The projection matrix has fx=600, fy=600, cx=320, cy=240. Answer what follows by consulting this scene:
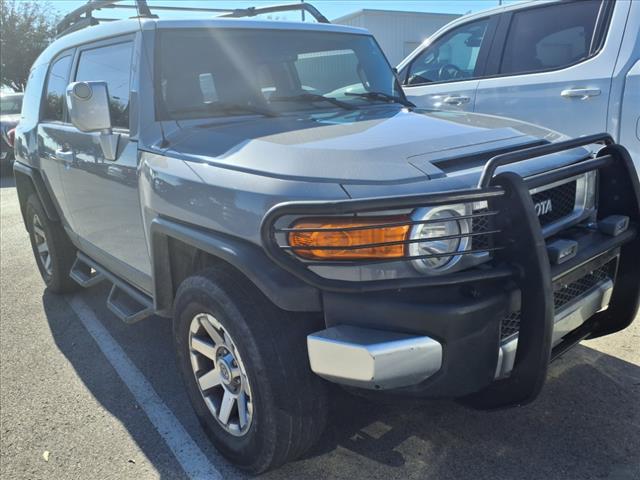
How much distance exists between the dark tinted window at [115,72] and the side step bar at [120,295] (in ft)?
3.18

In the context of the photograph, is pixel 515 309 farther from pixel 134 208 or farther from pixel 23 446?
pixel 23 446

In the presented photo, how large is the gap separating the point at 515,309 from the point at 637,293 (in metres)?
0.89

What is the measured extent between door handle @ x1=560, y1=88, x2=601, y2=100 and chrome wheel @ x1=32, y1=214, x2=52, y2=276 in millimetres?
4224

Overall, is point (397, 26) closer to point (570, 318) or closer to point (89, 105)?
point (89, 105)

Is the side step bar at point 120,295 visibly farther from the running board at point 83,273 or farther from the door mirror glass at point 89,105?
the door mirror glass at point 89,105

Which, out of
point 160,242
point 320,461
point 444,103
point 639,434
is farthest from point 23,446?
point 444,103

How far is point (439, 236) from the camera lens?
6.63 ft

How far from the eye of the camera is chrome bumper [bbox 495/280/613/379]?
2.10 meters

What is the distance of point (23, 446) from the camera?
2908 millimetres

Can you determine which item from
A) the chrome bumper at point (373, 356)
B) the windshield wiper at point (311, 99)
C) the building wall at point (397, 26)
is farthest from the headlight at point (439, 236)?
the building wall at point (397, 26)

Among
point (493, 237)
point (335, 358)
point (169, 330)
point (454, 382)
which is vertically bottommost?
point (169, 330)

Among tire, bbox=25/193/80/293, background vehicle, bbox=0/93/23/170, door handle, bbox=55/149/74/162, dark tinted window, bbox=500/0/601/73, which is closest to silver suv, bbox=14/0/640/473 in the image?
door handle, bbox=55/149/74/162

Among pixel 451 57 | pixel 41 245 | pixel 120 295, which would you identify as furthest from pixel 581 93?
pixel 41 245

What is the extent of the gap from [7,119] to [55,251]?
10.2 m
